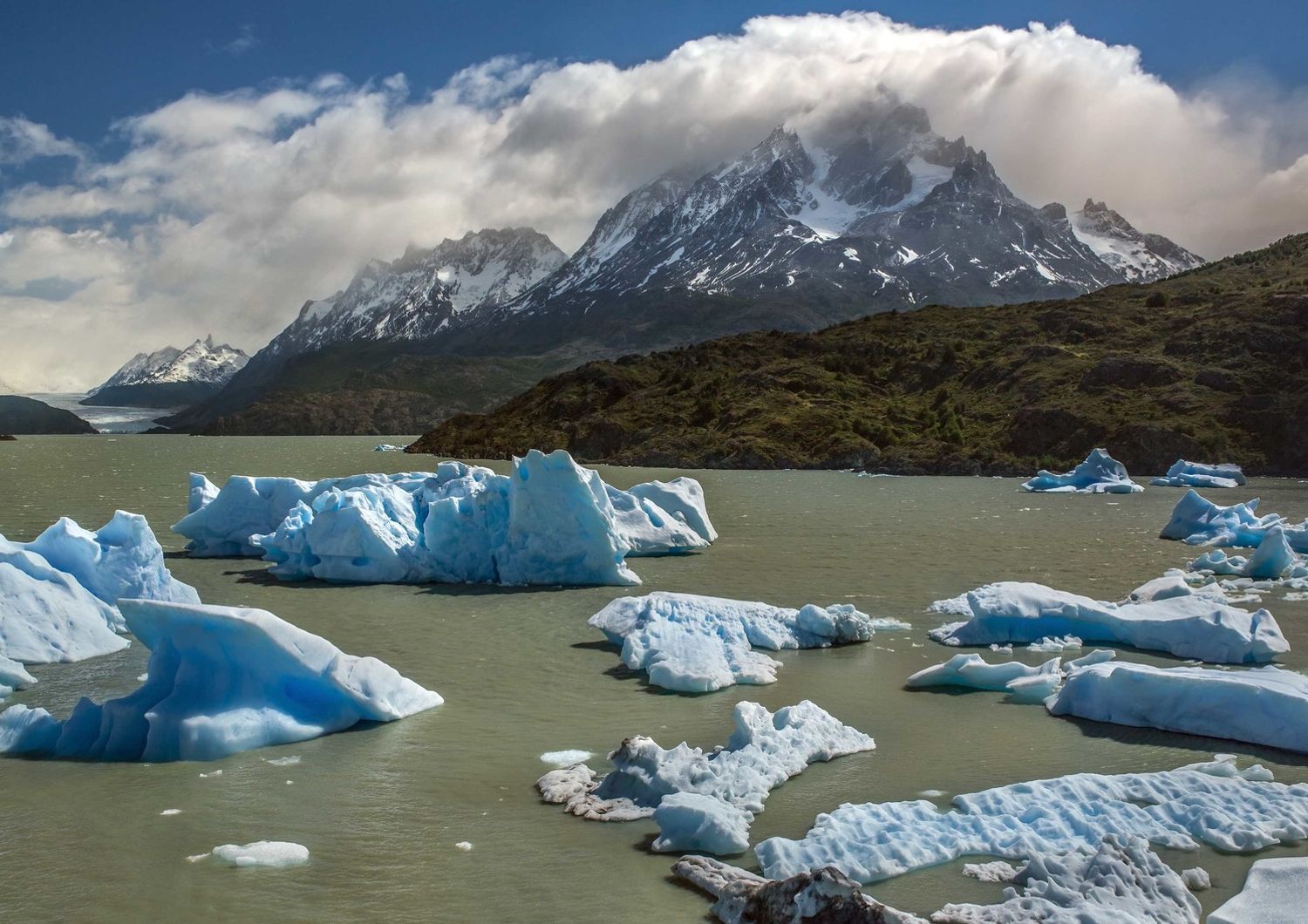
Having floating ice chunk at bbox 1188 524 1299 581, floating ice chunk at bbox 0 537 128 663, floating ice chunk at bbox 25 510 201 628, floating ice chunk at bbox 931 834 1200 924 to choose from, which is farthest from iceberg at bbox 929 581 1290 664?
floating ice chunk at bbox 0 537 128 663

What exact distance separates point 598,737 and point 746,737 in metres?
1.63

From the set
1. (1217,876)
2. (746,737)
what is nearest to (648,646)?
(746,737)

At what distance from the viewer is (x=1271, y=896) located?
21.4 ft

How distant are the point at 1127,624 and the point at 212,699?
1091 cm

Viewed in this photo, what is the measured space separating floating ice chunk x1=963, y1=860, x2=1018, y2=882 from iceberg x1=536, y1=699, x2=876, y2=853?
146cm

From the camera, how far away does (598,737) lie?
33.4 feet

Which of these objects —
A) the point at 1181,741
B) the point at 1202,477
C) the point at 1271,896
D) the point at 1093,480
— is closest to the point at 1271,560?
the point at 1181,741

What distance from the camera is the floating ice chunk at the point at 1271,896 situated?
6.24 meters

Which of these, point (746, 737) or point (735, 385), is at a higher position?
point (735, 385)

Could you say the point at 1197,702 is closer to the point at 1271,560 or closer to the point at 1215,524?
the point at 1271,560

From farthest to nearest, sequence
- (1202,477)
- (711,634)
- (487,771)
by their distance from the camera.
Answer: (1202,477) < (711,634) < (487,771)

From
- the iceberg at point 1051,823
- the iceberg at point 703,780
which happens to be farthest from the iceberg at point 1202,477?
the iceberg at point 703,780

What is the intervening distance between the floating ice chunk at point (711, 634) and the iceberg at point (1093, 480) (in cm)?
3306

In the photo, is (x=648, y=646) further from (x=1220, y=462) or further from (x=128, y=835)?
(x=1220, y=462)
